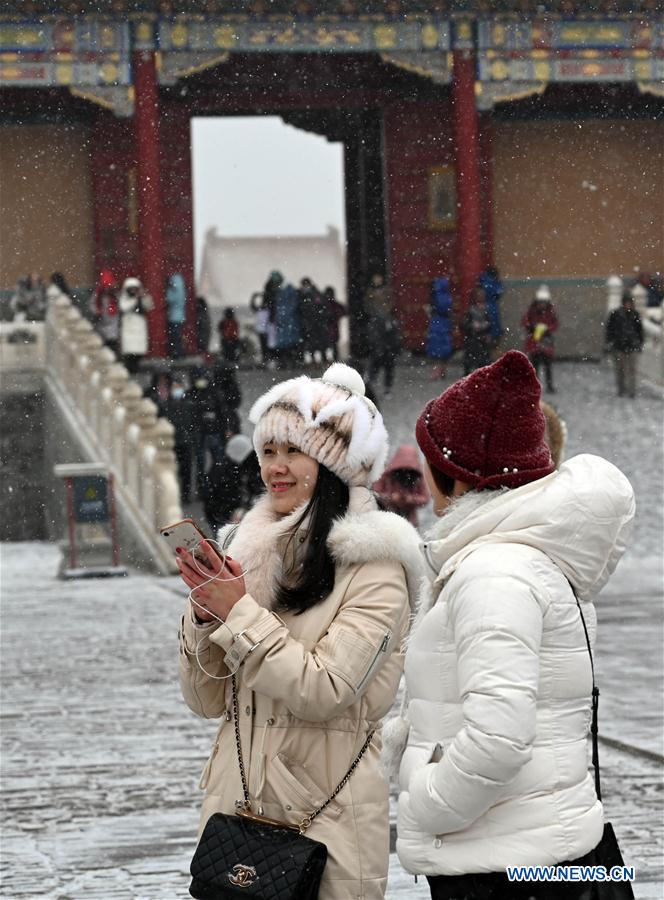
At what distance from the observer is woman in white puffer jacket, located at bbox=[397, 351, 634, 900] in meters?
2.30

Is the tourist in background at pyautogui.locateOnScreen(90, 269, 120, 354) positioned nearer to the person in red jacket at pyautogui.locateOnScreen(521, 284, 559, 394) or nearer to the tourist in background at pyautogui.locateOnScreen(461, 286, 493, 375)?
the tourist in background at pyautogui.locateOnScreen(461, 286, 493, 375)

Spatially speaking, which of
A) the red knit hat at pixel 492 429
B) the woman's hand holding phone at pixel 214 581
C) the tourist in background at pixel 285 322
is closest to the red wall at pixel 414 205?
the tourist in background at pixel 285 322

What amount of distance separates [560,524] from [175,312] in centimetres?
1778

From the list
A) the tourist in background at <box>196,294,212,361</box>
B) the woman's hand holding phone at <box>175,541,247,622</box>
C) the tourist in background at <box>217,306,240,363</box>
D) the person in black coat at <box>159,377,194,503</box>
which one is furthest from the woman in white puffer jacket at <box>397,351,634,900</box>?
the tourist in background at <box>196,294,212,361</box>

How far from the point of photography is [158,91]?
20.5 m

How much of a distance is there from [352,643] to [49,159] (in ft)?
61.4

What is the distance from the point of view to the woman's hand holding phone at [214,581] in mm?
2660

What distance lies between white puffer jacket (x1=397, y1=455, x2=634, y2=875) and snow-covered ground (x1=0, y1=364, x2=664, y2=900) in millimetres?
1975

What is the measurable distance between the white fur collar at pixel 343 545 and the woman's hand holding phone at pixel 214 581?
8 cm

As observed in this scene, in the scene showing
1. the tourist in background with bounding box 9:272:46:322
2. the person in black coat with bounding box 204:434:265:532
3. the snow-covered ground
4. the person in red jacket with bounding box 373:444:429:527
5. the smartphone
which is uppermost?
the smartphone

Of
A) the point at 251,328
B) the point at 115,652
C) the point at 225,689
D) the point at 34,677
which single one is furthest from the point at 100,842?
the point at 251,328

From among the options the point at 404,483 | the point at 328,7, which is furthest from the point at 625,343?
the point at 404,483

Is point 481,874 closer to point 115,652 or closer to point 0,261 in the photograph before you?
point 115,652

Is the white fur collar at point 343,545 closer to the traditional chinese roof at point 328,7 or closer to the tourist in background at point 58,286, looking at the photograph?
the tourist in background at point 58,286
